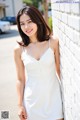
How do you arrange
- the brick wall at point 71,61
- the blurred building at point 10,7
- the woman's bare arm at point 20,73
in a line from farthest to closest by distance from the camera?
1. the blurred building at point 10,7
2. the woman's bare arm at point 20,73
3. the brick wall at point 71,61

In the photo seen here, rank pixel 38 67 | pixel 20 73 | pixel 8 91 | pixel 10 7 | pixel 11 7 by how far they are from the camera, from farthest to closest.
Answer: pixel 10 7
pixel 11 7
pixel 8 91
pixel 20 73
pixel 38 67

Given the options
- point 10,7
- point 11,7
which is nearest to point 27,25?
point 11,7

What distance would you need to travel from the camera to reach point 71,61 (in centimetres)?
227

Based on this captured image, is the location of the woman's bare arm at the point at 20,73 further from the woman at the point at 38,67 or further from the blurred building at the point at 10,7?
the blurred building at the point at 10,7

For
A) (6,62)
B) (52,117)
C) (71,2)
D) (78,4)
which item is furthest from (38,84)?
(6,62)

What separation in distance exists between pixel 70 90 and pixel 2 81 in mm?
5769

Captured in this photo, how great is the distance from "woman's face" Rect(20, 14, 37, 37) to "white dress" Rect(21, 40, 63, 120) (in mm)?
178

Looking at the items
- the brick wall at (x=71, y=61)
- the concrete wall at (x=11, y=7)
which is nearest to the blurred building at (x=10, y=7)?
the concrete wall at (x=11, y=7)

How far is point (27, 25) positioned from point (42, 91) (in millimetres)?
582

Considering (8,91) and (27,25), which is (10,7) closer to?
(8,91)

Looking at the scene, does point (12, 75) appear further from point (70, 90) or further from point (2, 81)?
point (70, 90)

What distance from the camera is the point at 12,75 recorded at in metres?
8.66

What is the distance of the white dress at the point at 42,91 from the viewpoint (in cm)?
278

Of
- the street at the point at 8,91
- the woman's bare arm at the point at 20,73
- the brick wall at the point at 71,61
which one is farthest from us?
the street at the point at 8,91
